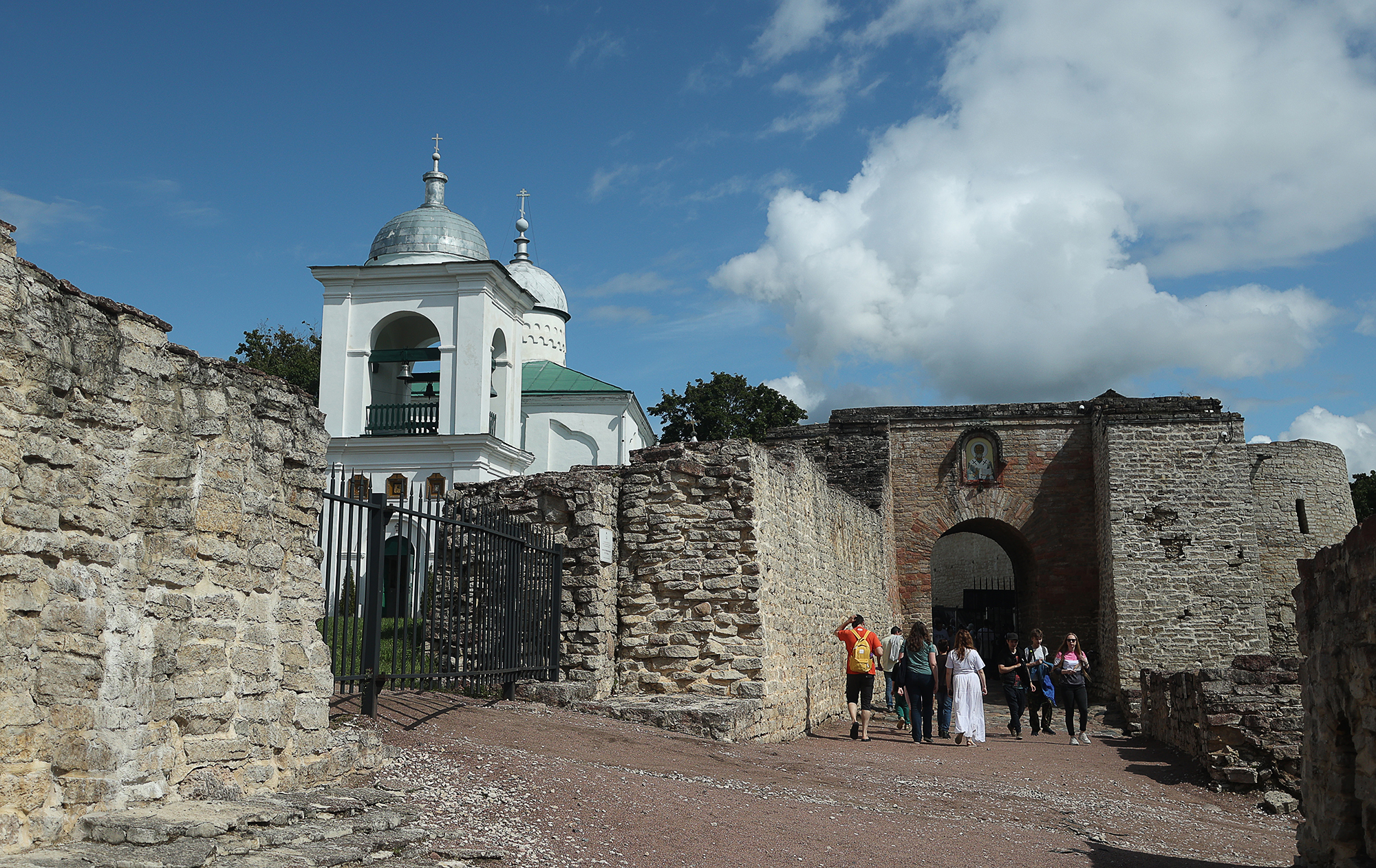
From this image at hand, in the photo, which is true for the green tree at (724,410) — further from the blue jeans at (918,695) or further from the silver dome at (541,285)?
the blue jeans at (918,695)

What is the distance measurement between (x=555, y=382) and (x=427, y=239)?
7.55 meters

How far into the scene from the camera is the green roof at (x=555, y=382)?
1335 inches

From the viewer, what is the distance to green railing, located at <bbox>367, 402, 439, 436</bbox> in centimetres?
2545

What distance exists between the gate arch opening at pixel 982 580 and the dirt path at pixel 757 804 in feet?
41.8

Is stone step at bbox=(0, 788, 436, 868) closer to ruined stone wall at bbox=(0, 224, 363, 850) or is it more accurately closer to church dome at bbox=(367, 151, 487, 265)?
ruined stone wall at bbox=(0, 224, 363, 850)

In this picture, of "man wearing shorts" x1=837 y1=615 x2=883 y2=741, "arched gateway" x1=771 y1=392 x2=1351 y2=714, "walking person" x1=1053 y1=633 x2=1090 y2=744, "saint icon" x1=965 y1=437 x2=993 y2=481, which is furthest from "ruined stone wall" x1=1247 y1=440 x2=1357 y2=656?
"man wearing shorts" x1=837 y1=615 x2=883 y2=741

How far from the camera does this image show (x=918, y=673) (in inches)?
473

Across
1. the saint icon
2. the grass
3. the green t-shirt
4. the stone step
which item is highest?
the saint icon

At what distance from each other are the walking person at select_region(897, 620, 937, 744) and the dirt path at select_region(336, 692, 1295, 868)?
177cm

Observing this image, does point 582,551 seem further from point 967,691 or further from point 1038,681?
point 1038,681

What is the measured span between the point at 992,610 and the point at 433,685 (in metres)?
20.2

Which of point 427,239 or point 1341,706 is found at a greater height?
point 427,239

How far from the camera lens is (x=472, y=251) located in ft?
96.3

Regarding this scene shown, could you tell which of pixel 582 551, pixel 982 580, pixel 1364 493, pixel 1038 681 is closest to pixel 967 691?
pixel 1038 681
